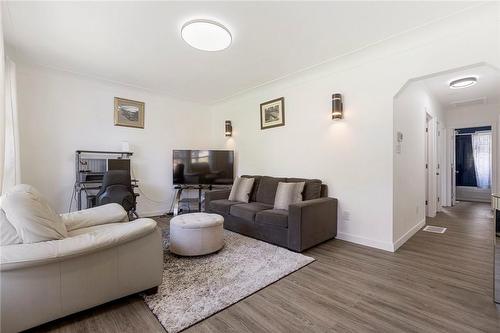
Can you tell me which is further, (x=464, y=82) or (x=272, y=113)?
(x=272, y=113)

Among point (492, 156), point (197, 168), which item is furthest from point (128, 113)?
point (492, 156)

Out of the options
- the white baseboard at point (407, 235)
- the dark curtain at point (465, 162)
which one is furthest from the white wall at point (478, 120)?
the white baseboard at point (407, 235)

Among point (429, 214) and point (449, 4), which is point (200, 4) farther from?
point (429, 214)

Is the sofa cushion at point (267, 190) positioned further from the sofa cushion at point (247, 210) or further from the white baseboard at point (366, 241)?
the white baseboard at point (366, 241)

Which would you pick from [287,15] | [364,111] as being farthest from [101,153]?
[364,111]

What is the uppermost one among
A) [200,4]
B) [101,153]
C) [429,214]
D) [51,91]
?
[200,4]

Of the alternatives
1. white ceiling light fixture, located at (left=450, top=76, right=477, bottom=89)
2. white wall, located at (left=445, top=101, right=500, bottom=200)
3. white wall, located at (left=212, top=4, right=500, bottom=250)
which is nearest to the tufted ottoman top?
white wall, located at (left=212, top=4, right=500, bottom=250)

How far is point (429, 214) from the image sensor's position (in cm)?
477

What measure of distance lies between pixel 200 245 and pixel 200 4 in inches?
Answer: 95.8

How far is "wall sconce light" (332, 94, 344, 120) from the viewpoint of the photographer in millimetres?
3277

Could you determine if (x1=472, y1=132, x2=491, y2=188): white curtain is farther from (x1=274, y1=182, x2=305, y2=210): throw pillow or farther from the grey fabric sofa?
(x1=274, y1=182, x2=305, y2=210): throw pillow

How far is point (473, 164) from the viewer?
23.2 ft

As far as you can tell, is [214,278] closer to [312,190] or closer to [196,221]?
[196,221]

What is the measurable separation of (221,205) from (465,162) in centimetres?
798
